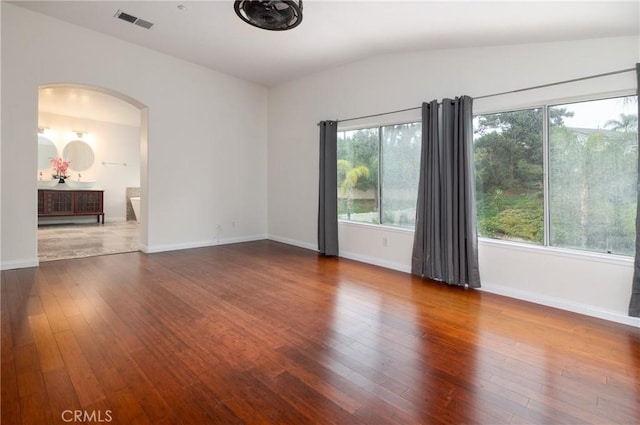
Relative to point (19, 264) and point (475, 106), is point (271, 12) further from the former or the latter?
point (19, 264)

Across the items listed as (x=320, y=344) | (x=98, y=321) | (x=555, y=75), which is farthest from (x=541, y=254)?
(x=98, y=321)

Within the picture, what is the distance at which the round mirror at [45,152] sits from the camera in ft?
26.3

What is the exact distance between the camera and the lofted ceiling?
2.62m

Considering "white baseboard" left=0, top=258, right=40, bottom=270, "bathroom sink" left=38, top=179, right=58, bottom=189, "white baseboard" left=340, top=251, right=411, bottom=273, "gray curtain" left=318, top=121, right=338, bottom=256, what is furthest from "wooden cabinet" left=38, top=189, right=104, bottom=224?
"white baseboard" left=340, top=251, right=411, bottom=273

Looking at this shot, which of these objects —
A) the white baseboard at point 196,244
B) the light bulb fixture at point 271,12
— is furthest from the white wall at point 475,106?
the light bulb fixture at point 271,12

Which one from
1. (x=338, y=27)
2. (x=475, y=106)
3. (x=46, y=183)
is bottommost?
(x=46, y=183)

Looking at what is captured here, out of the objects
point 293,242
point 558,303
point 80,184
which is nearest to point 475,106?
point 558,303

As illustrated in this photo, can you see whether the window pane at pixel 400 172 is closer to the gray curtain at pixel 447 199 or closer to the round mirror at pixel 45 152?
the gray curtain at pixel 447 199

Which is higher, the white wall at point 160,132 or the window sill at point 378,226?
the white wall at point 160,132

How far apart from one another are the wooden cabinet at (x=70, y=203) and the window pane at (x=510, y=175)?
915 cm

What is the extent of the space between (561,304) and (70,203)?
9998mm

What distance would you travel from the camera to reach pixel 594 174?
293 cm

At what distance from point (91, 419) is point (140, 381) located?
299 millimetres

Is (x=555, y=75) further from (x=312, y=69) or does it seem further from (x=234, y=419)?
(x=234, y=419)
